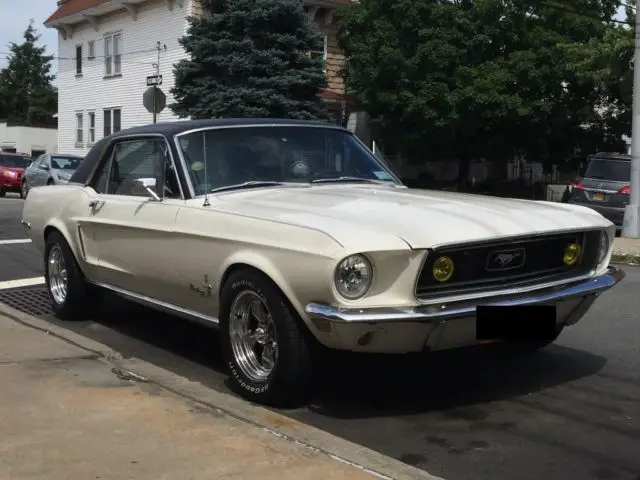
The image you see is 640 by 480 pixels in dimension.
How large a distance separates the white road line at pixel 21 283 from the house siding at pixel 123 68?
20.0m

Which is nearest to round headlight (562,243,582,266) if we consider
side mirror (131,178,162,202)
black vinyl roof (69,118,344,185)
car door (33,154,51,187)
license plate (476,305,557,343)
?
license plate (476,305,557,343)

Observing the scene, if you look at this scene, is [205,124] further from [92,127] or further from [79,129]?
[79,129]

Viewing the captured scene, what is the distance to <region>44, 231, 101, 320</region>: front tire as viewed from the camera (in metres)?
6.70

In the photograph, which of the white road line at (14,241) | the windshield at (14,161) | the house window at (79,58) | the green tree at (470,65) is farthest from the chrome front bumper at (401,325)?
the house window at (79,58)

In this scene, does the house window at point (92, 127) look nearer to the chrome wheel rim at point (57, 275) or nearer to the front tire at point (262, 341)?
the chrome wheel rim at point (57, 275)

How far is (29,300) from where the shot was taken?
26.3ft

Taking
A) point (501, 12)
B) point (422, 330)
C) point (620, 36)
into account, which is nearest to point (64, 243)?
point (422, 330)

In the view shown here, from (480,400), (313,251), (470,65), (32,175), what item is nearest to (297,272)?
(313,251)

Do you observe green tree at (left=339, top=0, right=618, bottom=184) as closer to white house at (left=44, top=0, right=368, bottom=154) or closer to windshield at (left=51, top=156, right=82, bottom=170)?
white house at (left=44, top=0, right=368, bottom=154)

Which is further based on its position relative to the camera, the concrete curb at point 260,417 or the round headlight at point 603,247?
the round headlight at point 603,247

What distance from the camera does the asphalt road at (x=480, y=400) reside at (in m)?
3.96

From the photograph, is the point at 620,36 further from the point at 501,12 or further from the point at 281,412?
the point at 281,412

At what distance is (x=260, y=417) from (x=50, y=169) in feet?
62.2

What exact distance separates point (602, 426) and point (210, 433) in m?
2.08
